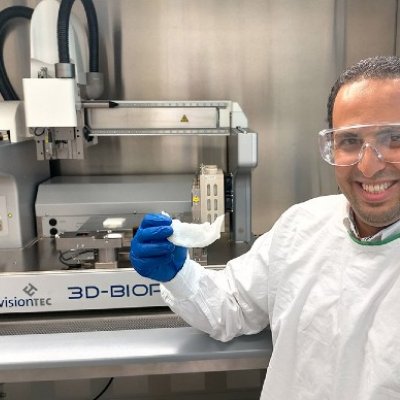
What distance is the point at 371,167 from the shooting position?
2.83 ft

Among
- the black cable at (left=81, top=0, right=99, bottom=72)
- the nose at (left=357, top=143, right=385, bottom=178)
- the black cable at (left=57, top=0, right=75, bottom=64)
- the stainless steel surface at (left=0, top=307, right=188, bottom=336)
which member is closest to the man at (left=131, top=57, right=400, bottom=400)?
the nose at (left=357, top=143, right=385, bottom=178)

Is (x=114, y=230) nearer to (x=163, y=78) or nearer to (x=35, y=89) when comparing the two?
(x=35, y=89)

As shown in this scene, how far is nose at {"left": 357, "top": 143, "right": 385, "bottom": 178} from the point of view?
2.83ft

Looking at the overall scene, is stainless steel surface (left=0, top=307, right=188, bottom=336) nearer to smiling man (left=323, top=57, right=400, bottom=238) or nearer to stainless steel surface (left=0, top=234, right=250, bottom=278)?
stainless steel surface (left=0, top=234, right=250, bottom=278)

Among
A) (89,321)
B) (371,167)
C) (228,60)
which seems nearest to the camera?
(371,167)

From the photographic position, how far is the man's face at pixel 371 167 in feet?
2.84

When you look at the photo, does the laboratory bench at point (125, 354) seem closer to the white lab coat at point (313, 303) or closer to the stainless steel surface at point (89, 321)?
the white lab coat at point (313, 303)

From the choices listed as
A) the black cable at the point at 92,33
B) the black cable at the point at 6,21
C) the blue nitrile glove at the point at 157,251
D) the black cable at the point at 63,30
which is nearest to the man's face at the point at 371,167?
the blue nitrile glove at the point at 157,251

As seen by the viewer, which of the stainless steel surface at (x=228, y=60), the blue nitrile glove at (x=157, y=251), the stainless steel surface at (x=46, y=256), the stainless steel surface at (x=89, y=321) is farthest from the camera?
the stainless steel surface at (x=228, y=60)

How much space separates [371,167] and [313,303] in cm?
33

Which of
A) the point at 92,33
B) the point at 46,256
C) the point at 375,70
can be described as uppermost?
the point at 92,33

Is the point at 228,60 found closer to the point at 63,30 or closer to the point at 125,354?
the point at 63,30

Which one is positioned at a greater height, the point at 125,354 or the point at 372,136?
the point at 372,136

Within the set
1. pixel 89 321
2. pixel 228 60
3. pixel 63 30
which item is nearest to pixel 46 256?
pixel 89 321
